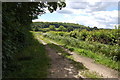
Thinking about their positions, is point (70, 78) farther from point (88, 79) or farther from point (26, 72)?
point (26, 72)

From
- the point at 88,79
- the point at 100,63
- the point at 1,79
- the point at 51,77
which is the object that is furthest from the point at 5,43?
the point at 100,63

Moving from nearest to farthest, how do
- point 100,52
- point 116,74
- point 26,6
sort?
1. point 116,74
2. point 26,6
3. point 100,52

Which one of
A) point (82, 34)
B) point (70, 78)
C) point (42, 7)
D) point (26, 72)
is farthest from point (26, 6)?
point (82, 34)

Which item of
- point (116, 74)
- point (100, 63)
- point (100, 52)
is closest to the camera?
point (116, 74)

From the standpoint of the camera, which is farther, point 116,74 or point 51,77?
point 116,74

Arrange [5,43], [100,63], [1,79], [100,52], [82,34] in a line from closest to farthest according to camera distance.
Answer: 1. [1,79]
2. [5,43]
3. [100,63]
4. [100,52]
5. [82,34]

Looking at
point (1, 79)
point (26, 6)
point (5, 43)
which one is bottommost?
point (1, 79)

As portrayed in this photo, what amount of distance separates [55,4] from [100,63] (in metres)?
9.46

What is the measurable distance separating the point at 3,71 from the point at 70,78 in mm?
2977

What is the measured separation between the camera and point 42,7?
15188 millimetres

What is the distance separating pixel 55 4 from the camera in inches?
598

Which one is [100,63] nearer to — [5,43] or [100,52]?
[100,52]

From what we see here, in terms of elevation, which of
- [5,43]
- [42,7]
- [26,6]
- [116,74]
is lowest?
[116,74]

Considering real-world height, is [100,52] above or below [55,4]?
below
